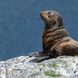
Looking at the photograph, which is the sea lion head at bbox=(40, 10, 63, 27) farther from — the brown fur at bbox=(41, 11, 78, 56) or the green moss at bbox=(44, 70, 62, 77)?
the green moss at bbox=(44, 70, 62, 77)

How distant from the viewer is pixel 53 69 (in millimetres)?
13805

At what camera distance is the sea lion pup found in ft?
54.9

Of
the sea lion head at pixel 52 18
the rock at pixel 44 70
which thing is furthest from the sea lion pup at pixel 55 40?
the rock at pixel 44 70

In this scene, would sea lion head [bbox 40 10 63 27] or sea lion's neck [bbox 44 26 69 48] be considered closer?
sea lion's neck [bbox 44 26 69 48]

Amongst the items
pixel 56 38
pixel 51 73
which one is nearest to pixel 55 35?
pixel 56 38

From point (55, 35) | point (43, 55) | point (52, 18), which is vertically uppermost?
point (52, 18)

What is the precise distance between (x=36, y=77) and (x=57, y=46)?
167 inches

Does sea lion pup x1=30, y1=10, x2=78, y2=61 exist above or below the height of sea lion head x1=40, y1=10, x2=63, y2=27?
below

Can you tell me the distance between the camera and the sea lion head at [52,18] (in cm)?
1747

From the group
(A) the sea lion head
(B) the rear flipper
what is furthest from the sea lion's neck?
(B) the rear flipper

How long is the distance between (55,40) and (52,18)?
3.05 ft

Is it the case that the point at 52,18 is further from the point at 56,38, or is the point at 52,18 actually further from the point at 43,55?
the point at 43,55

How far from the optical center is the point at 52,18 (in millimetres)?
17562

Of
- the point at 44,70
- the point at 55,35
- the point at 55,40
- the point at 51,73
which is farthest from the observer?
the point at 55,35
